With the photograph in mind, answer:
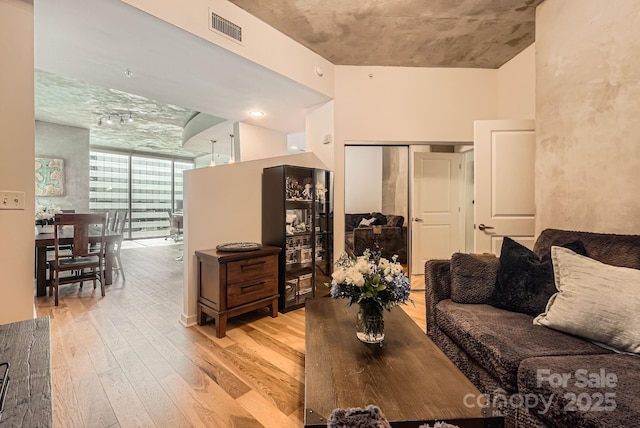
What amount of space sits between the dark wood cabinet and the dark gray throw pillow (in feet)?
6.48

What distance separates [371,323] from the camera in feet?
4.52

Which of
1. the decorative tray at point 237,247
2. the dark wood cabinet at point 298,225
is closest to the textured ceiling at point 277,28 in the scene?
the dark wood cabinet at point 298,225

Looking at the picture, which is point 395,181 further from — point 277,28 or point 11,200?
point 11,200

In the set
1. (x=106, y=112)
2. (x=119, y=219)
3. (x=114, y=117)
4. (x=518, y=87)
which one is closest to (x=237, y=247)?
(x=119, y=219)

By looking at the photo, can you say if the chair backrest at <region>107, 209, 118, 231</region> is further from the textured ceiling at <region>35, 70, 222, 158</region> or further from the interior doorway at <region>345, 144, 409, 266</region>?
the interior doorway at <region>345, 144, 409, 266</region>

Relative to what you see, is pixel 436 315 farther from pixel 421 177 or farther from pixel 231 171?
pixel 421 177

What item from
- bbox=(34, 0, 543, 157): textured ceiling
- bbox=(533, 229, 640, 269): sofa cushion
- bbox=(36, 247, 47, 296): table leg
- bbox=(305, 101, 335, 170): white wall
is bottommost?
bbox=(36, 247, 47, 296): table leg

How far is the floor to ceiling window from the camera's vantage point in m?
7.73

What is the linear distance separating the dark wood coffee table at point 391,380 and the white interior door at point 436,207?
2937 mm

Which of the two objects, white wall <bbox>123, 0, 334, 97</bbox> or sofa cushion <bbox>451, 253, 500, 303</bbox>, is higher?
white wall <bbox>123, 0, 334, 97</bbox>

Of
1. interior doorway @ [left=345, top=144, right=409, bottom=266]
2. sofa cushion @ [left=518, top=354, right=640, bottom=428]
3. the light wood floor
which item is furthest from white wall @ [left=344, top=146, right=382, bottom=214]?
sofa cushion @ [left=518, top=354, right=640, bottom=428]

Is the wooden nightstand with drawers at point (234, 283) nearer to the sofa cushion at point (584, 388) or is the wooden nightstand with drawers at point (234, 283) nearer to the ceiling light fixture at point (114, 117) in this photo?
the sofa cushion at point (584, 388)

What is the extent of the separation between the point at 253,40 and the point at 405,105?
2.06 metres

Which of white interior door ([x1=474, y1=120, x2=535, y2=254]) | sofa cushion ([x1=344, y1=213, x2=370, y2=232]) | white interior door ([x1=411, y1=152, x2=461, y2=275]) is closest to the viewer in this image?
white interior door ([x1=474, y1=120, x2=535, y2=254])
